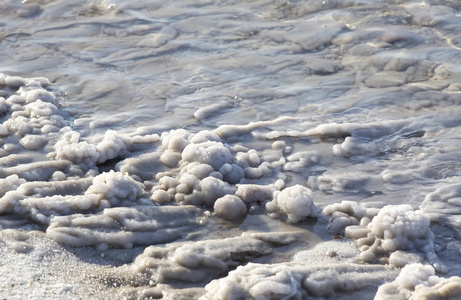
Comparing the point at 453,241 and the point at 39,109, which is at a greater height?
the point at 39,109

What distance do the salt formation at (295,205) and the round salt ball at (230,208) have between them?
208 millimetres

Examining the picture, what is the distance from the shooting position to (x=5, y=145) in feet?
14.0

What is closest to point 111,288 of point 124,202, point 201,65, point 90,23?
point 124,202

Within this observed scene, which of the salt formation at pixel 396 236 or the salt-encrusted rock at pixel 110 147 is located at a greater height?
the salt-encrusted rock at pixel 110 147

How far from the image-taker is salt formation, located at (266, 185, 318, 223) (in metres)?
3.44

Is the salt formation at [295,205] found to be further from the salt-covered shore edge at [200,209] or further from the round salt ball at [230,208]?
the round salt ball at [230,208]

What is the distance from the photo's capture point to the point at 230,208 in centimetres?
349

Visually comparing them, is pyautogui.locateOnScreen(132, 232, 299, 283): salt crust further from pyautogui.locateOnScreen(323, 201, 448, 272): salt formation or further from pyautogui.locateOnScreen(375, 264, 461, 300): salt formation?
pyautogui.locateOnScreen(375, 264, 461, 300): salt formation

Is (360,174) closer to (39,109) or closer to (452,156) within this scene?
(452,156)

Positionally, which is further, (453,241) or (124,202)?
(124,202)

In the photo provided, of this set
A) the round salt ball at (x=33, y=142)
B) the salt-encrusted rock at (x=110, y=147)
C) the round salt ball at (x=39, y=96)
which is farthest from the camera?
the round salt ball at (x=39, y=96)

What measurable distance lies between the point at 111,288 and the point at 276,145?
6.67ft

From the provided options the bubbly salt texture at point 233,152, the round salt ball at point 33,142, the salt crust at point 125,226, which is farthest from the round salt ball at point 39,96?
the salt crust at point 125,226

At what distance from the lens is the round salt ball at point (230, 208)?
350 centimetres
